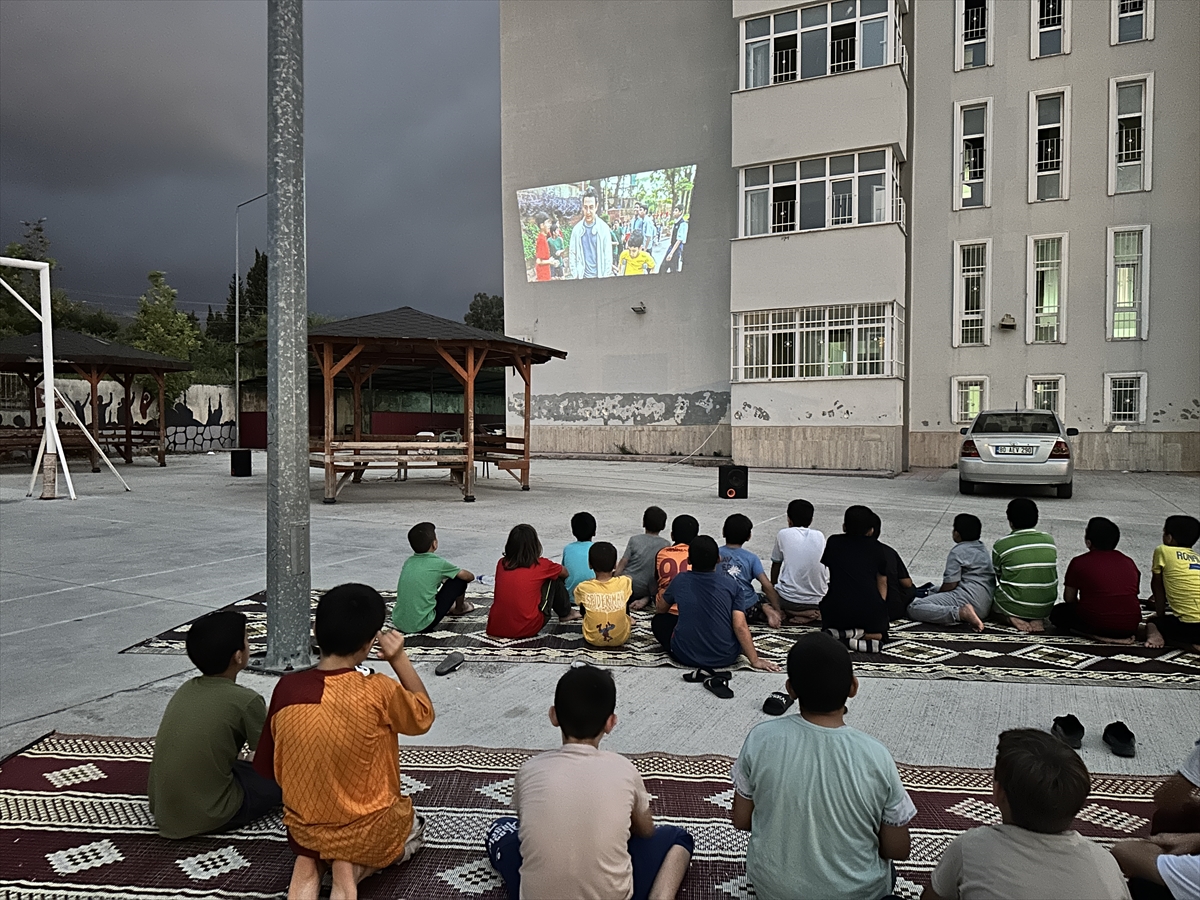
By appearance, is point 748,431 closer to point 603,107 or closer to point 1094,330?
point 1094,330

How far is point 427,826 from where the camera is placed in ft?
10.1

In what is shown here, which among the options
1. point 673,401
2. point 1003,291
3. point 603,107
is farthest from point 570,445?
point 1003,291

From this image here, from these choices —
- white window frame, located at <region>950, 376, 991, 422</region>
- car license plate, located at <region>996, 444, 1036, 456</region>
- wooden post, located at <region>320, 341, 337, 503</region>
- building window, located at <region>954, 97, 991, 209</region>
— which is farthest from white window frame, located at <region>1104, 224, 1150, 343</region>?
wooden post, located at <region>320, 341, 337, 503</region>

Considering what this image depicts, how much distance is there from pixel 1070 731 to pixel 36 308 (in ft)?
132

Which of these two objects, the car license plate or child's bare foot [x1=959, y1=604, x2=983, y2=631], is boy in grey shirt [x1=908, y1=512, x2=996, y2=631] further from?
the car license plate

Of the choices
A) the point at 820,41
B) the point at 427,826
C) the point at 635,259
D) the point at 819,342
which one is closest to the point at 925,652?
the point at 427,826

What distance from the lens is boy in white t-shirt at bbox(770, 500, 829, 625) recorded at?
20.5 ft

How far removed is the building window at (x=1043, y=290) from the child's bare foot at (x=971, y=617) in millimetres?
19091

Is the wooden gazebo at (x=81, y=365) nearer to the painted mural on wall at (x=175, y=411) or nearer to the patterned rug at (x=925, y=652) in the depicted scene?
the painted mural on wall at (x=175, y=411)

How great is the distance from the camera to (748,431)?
904 inches

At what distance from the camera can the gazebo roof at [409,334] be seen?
1465cm

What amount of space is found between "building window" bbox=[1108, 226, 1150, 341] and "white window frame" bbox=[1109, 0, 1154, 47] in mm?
5009

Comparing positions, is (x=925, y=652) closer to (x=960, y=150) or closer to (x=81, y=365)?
(x=960, y=150)

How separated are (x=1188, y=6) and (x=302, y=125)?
2495cm
